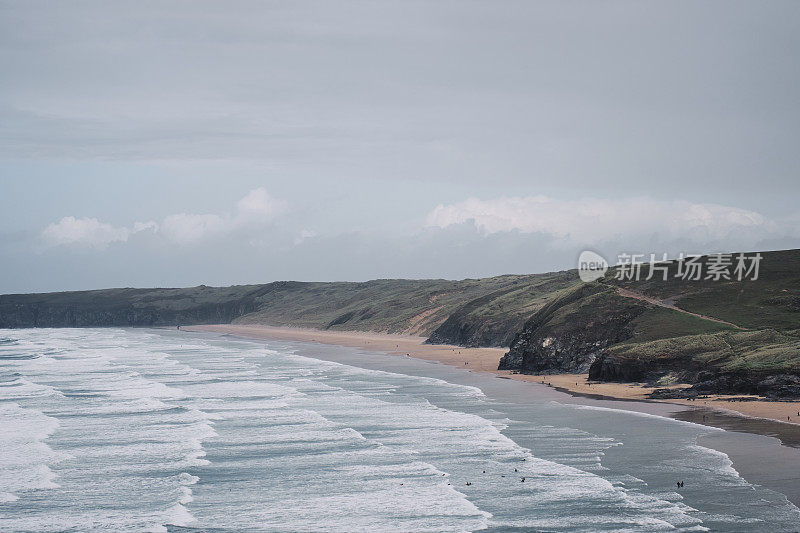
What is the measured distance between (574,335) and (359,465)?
3485 centimetres

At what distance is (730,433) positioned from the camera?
97.4 feet

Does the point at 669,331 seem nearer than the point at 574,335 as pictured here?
Yes

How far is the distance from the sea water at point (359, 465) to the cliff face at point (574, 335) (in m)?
9.97

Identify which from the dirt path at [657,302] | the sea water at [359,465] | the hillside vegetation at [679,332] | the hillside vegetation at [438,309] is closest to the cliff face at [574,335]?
the hillside vegetation at [679,332]

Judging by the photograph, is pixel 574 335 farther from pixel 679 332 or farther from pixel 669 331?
pixel 679 332

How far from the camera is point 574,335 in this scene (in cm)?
5831

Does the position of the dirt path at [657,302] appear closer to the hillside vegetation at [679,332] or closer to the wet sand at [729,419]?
the hillside vegetation at [679,332]

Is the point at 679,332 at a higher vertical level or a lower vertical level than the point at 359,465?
higher

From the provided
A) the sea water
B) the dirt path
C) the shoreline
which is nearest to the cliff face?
the shoreline

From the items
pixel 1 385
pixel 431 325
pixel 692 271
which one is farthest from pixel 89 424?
pixel 431 325

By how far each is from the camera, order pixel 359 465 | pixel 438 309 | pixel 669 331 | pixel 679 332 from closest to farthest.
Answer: pixel 359 465
pixel 679 332
pixel 669 331
pixel 438 309

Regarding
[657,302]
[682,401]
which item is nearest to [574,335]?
[657,302]

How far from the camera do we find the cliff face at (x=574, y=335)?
5672 centimetres

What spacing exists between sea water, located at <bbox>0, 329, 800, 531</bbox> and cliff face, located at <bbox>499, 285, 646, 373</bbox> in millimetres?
9968
